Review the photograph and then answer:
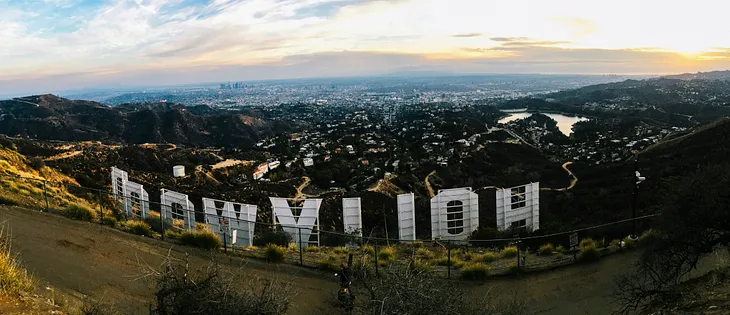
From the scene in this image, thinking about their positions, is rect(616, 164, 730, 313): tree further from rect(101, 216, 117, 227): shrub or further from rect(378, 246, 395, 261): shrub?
rect(101, 216, 117, 227): shrub

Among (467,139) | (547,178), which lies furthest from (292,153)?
(547,178)

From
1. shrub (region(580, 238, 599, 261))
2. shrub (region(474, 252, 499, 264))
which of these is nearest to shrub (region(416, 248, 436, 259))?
shrub (region(474, 252, 499, 264))

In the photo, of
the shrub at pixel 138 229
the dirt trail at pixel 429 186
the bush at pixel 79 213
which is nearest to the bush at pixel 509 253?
the shrub at pixel 138 229

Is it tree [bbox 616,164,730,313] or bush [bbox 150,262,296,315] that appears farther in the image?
tree [bbox 616,164,730,313]

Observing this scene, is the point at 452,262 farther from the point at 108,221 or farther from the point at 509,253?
the point at 108,221

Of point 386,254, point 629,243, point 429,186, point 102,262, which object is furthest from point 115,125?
point 629,243

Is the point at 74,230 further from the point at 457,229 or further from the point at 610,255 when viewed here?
the point at 610,255
